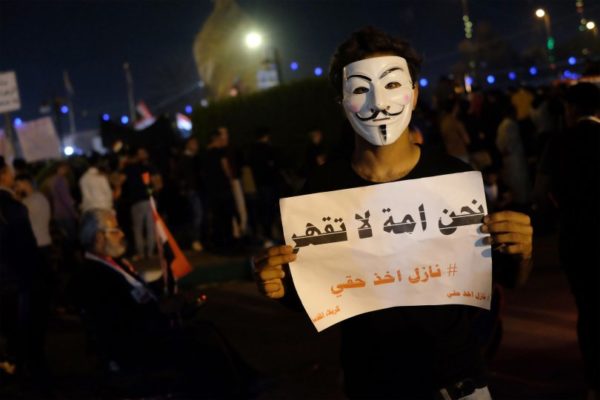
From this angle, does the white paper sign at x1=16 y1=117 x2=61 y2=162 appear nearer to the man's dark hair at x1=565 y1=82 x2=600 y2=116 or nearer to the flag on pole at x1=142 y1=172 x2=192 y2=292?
the flag on pole at x1=142 y1=172 x2=192 y2=292

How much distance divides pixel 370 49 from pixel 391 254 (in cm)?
72

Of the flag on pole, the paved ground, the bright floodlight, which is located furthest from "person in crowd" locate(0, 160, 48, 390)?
the bright floodlight

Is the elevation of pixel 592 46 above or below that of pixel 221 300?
above

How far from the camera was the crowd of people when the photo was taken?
117 inches

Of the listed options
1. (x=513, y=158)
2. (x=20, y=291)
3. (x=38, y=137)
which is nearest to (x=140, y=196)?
(x=38, y=137)

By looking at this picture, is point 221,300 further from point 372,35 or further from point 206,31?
point 206,31

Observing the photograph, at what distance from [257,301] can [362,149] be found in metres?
7.91

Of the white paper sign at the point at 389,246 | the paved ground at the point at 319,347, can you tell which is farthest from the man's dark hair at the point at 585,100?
A: the white paper sign at the point at 389,246

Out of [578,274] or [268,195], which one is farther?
[268,195]

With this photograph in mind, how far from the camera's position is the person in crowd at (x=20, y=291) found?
25.5 feet

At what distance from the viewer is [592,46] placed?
5916cm

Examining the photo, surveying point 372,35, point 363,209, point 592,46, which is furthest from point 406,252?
point 592,46

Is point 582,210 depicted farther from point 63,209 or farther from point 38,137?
point 38,137

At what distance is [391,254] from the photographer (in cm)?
290
